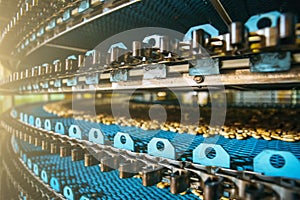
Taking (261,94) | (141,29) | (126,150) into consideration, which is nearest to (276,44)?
(126,150)

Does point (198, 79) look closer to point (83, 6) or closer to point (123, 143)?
point (123, 143)

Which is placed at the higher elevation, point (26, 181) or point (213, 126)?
point (213, 126)

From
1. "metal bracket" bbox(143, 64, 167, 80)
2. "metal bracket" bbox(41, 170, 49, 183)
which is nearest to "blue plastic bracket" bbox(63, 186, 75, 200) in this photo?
"metal bracket" bbox(41, 170, 49, 183)

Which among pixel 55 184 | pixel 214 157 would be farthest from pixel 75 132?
pixel 214 157

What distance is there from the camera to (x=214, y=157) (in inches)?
24.3

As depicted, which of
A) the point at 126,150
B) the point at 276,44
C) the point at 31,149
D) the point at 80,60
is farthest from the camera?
the point at 31,149

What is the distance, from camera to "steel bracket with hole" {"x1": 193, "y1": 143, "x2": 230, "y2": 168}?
1.89 ft

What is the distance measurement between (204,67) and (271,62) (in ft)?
0.58

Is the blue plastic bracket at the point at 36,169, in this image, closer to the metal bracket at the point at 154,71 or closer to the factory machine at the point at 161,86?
the factory machine at the point at 161,86

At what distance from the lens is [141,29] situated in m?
1.27

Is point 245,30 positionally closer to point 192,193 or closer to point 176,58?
point 176,58

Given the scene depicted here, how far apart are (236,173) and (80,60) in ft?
2.41

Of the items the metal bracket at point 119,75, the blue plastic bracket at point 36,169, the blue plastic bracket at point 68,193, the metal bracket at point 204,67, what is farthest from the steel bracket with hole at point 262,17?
the blue plastic bracket at point 36,169

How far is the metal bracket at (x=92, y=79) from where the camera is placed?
39.6 inches
